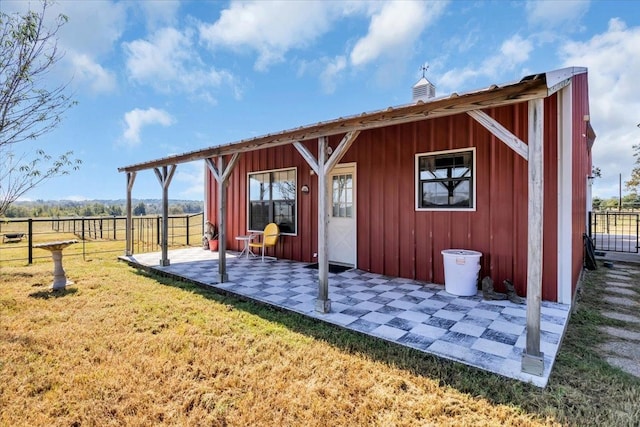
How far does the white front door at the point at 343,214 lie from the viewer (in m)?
5.78

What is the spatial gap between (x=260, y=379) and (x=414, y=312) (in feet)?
6.39

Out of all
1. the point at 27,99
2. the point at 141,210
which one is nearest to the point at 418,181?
the point at 27,99

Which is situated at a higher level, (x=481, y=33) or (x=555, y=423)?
(x=481, y=33)

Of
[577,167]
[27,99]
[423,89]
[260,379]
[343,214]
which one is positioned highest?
[423,89]

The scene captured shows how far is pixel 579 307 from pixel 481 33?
596 centimetres

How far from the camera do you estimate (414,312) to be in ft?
11.4

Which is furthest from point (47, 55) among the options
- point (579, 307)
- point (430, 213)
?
point (579, 307)

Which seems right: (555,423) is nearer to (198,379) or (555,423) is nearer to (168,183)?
(198,379)

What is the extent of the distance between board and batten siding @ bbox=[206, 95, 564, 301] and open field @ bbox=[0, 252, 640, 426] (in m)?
1.18

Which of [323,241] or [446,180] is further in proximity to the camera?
[446,180]

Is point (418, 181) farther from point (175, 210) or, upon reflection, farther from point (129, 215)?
point (175, 210)

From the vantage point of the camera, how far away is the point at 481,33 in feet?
22.2

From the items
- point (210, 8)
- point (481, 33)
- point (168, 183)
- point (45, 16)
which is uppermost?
point (210, 8)

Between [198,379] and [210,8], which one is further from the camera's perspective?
[210,8]
